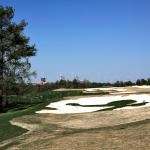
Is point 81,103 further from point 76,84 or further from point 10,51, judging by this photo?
point 76,84

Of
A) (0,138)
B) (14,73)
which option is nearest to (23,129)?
(0,138)

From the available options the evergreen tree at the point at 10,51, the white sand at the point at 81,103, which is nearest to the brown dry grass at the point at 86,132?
the white sand at the point at 81,103

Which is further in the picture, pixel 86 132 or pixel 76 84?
pixel 76 84

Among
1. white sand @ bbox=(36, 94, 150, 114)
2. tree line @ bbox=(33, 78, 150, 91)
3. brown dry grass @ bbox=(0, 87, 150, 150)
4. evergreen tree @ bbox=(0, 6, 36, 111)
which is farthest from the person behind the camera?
tree line @ bbox=(33, 78, 150, 91)

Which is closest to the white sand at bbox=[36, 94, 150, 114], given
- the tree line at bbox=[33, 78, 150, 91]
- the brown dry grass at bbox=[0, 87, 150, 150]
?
the brown dry grass at bbox=[0, 87, 150, 150]

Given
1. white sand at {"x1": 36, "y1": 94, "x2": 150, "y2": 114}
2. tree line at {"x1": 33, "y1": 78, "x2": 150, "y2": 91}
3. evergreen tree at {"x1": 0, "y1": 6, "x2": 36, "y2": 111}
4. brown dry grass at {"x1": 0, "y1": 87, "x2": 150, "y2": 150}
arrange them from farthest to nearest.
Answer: tree line at {"x1": 33, "y1": 78, "x2": 150, "y2": 91} < evergreen tree at {"x1": 0, "y1": 6, "x2": 36, "y2": 111} < white sand at {"x1": 36, "y1": 94, "x2": 150, "y2": 114} < brown dry grass at {"x1": 0, "y1": 87, "x2": 150, "y2": 150}

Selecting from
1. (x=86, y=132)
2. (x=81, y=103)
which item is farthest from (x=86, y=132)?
(x=81, y=103)

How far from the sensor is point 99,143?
17.1m

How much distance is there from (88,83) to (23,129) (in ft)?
189

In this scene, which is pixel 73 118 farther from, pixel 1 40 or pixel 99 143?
pixel 1 40

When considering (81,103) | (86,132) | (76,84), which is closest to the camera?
(86,132)

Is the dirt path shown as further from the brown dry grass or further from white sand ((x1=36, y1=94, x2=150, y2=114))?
white sand ((x1=36, y1=94, x2=150, y2=114))

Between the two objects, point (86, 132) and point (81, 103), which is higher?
point (81, 103)

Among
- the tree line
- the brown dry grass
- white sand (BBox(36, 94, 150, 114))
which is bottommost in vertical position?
the brown dry grass
